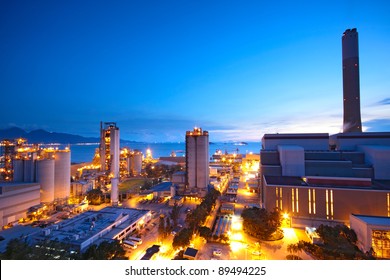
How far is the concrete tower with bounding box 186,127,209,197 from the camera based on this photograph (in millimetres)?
25891

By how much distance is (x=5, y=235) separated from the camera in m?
11.8

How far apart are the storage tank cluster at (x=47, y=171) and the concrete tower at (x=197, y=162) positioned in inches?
615

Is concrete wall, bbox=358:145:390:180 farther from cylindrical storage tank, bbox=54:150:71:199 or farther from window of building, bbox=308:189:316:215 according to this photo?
cylindrical storage tank, bbox=54:150:71:199

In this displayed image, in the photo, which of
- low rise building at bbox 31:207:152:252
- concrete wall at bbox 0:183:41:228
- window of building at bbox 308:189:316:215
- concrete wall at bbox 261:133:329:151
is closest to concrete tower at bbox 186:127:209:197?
concrete wall at bbox 261:133:329:151

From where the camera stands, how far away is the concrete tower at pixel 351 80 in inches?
1229

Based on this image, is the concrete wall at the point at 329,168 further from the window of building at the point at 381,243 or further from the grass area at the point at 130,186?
the grass area at the point at 130,186

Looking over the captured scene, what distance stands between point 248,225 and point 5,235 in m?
16.5

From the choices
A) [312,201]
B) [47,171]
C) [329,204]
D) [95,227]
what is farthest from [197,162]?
[47,171]

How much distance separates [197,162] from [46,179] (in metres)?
18.0

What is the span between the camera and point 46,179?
826 inches

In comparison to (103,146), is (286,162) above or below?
below

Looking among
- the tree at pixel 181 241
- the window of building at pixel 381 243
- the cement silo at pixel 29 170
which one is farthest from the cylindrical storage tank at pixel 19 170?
the window of building at pixel 381 243
